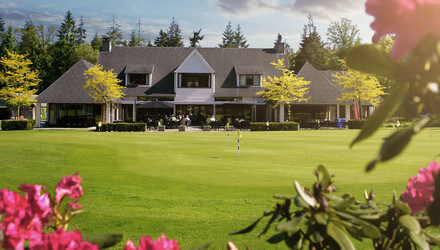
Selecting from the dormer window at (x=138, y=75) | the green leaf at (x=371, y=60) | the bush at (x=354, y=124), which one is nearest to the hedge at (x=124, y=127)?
the dormer window at (x=138, y=75)

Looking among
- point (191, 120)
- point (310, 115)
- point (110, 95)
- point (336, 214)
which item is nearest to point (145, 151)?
point (336, 214)

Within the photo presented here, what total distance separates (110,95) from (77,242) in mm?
39501

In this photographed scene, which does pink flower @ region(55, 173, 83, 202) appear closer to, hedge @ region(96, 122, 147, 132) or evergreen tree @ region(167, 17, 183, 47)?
hedge @ region(96, 122, 147, 132)

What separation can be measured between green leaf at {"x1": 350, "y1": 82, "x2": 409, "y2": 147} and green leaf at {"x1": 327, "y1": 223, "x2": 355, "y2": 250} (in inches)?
25.6

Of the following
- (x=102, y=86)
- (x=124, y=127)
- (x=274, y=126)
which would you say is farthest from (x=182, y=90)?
(x=274, y=126)

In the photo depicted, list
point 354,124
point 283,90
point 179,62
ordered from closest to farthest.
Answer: point 354,124, point 283,90, point 179,62

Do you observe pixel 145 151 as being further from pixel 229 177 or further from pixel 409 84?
pixel 409 84

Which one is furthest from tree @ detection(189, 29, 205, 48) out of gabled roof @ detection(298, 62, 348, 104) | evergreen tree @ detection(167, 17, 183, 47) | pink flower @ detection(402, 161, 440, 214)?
pink flower @ detection(402, 161, 440, 214)

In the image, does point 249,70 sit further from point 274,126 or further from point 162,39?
point 162,39

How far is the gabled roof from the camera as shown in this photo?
149ft

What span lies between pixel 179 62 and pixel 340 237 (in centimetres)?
4694

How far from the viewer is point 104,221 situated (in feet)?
19.9

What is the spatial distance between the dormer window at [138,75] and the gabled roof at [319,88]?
1934 centimetres

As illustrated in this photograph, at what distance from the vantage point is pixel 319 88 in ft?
155
